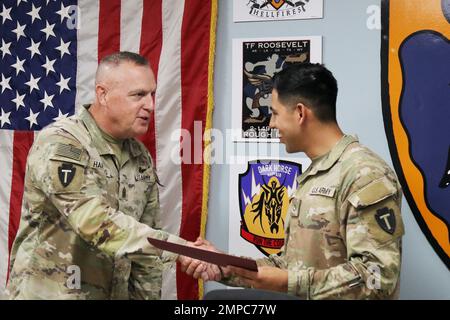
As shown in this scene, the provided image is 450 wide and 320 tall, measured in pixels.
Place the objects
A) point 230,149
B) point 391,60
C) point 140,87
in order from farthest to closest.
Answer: point 230,149
point 391,60
point 140,87

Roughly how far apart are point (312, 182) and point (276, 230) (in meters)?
0.69

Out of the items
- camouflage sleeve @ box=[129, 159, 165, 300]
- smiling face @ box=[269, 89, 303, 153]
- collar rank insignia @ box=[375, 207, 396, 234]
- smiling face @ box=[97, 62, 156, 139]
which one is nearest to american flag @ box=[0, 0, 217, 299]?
camouflage sleeve @ box=[129, 159, 165, 300]

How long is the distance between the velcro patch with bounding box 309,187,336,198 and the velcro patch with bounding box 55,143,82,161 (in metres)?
0.74

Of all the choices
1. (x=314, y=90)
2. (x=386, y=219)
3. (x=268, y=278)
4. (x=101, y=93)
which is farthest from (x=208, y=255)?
(x=101, y=93)

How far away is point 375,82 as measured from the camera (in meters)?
2.19

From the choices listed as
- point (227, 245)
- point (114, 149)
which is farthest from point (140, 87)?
point (227, 245)

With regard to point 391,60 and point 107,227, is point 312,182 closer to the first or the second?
point 107,227

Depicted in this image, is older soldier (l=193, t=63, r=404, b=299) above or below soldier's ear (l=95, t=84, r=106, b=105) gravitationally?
below

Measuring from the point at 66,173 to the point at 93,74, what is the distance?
1.03m

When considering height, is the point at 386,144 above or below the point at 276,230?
above

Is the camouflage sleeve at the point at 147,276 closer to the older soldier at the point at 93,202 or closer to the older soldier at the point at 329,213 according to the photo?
the older soldier at the point at 93,202

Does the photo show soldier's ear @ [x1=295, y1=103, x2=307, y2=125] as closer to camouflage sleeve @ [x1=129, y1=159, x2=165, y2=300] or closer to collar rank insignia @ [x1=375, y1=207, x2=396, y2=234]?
collar rank insignia @ [x1=375, y1=207, x2=396, y2=234]

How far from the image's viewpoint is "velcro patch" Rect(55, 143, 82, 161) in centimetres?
162

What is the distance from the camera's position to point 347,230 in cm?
144
